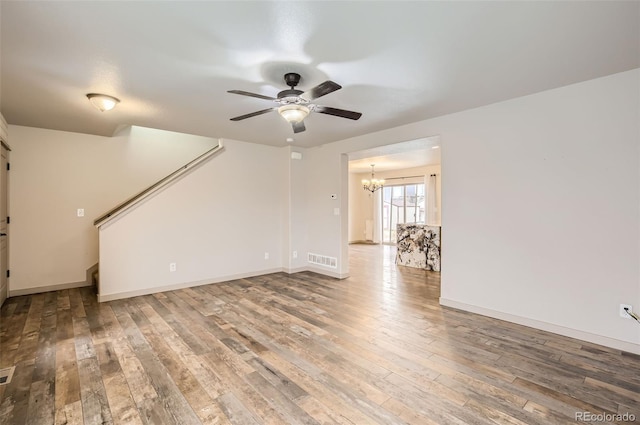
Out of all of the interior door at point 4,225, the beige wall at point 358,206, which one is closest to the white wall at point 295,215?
the interior door at point 4,225

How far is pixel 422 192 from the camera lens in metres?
9.43

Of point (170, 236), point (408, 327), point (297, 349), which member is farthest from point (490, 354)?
point (170, 236)

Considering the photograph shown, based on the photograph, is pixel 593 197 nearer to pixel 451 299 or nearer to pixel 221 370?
pixel 451 299

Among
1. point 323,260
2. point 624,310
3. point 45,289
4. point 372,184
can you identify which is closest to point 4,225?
point 45,289

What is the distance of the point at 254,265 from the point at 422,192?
20.5 ft

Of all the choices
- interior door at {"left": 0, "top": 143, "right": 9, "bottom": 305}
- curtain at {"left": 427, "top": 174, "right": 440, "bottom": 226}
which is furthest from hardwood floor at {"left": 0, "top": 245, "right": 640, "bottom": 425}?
curtain at {"left": 427, "top": 174, "right": 440, "bottom": 226}

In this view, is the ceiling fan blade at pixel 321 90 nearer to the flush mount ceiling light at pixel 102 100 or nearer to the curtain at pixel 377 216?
the flush mount ceiling light at pixel 102 100

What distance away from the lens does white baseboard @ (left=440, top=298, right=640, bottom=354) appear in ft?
8.60

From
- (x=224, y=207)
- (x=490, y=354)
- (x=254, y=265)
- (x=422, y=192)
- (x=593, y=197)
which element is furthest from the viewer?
(x=422, y=192)

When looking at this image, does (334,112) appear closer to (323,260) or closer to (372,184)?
(323,260)

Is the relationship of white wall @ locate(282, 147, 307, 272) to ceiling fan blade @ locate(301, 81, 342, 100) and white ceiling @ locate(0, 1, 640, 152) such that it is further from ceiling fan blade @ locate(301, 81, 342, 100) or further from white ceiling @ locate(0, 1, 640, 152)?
ceiling fan blade @ locate(301, 81, 342, 100)

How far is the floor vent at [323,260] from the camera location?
543cm

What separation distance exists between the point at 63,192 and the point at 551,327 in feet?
22.7

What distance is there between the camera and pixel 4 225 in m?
4.08
